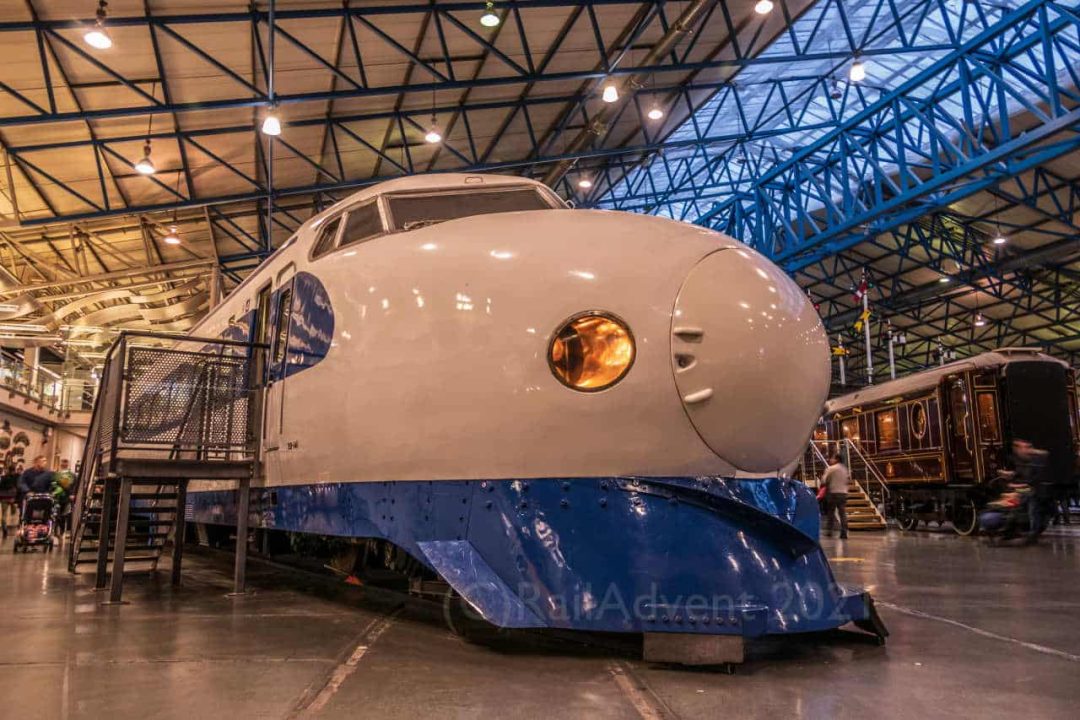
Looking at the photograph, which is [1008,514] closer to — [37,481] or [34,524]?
[34,524]

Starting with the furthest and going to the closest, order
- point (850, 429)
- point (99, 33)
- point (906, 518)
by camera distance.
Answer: point (850, 429), point (906, 518), point (99, 33)

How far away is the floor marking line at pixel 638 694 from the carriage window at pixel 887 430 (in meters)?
16.8

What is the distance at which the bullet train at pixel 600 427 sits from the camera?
376 cm

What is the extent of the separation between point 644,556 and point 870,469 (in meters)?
17.5

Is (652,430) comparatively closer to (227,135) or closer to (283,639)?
(283,639)

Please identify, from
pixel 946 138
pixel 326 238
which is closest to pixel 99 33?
pixel 326 238

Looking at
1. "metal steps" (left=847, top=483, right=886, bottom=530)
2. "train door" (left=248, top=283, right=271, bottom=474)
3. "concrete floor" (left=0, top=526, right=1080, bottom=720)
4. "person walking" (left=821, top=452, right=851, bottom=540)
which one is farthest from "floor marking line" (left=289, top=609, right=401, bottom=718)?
"metal steps" (left=847, top=483, right=886, bottom=530)

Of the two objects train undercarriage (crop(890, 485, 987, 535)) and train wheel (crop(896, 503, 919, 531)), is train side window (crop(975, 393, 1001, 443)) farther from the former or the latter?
train wheel (crop(896, 503, 919, 531))

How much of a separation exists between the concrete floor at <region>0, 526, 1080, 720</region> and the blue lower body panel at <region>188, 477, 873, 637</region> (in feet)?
0.78

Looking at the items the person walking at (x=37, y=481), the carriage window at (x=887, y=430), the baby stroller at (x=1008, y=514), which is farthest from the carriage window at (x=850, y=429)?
the person walking at (x=37, y=481)

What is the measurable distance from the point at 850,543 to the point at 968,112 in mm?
9274

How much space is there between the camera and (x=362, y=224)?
212 inches

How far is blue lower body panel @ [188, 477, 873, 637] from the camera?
3.71 m

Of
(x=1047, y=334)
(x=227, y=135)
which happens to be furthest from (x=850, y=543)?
(x=1047, y=334)
